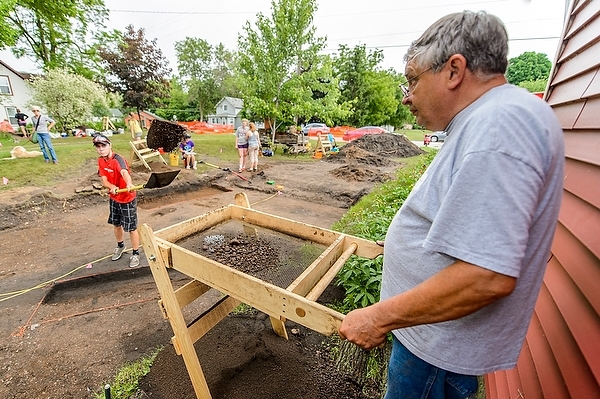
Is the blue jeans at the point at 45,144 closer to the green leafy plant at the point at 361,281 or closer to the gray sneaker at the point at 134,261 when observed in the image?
the gray sneaker at the point at 134,261

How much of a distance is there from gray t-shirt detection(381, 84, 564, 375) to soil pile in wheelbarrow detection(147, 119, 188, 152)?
10.6 m

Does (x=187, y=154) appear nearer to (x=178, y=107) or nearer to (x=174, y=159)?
(x=174, y=159)

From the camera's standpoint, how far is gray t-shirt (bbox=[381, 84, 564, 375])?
695 mm

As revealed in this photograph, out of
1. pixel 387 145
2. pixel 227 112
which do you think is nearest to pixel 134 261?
pixel 387 145

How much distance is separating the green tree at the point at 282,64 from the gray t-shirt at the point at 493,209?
14.8m

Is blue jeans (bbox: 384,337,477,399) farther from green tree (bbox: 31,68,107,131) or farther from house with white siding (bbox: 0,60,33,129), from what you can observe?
house with white siding (bbox: 0,60,33,129)

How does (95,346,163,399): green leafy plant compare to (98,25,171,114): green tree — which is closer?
(95,346,163,399): green leafy plant

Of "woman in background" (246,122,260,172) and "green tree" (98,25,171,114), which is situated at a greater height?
"green tree" (98,25,171,114)

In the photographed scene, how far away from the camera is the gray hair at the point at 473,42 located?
0.85 m

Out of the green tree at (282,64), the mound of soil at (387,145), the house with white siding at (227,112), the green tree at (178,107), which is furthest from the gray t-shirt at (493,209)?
the green tree at (178,107)

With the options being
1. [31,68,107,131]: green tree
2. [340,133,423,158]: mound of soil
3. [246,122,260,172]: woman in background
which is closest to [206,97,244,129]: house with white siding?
[31,68,107,131]: green tree

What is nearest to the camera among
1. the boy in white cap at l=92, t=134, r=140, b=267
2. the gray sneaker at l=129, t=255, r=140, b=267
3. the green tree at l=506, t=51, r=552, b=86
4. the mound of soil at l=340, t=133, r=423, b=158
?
the boy in white cap at l=92, t=134, r=140, b=267

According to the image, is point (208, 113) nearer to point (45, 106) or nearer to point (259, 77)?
point (45, 106)

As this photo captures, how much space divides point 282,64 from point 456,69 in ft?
51.5
